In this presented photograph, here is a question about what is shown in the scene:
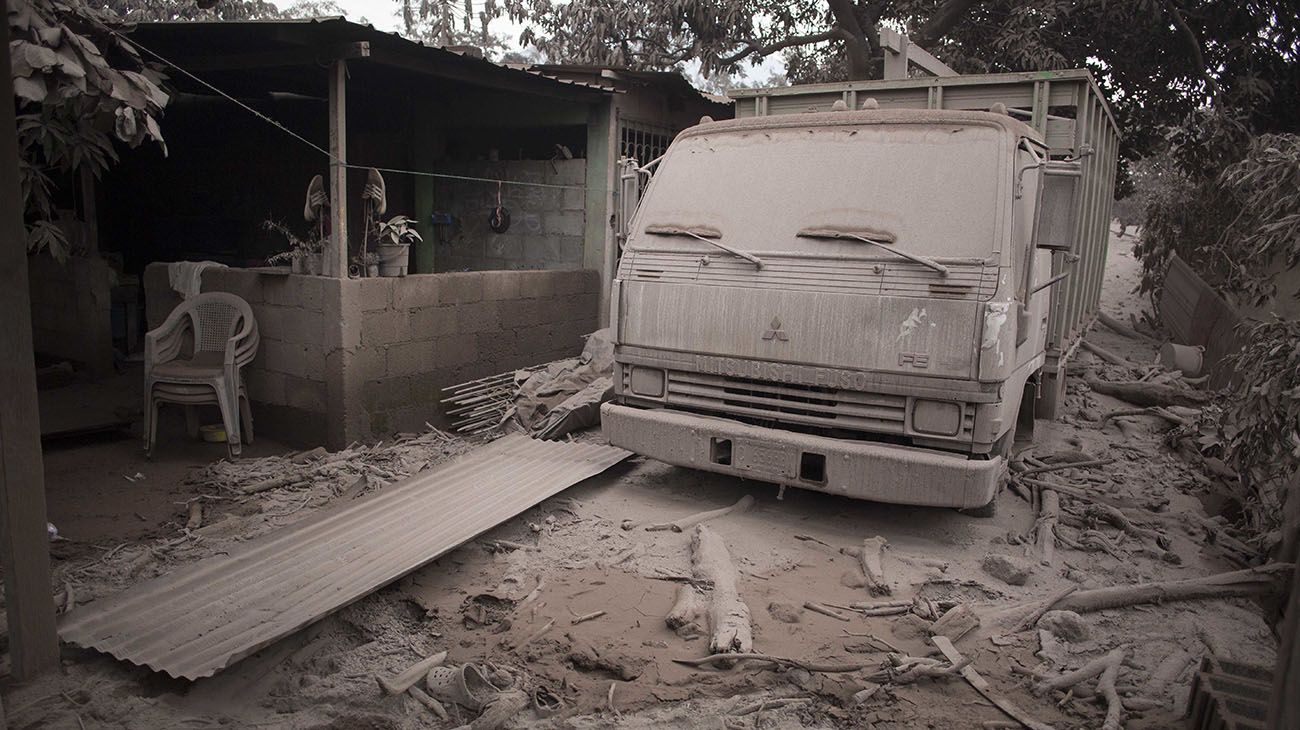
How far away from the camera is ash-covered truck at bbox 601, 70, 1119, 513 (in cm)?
462

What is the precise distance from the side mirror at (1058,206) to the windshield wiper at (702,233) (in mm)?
1545

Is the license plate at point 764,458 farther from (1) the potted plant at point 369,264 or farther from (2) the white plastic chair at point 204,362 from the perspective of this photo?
(2) the white plastic chair at point 204,362

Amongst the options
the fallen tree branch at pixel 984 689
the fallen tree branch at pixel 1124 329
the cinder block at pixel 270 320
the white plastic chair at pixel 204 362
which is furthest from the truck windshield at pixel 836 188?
the fallen tree branch at pixel 1124 329

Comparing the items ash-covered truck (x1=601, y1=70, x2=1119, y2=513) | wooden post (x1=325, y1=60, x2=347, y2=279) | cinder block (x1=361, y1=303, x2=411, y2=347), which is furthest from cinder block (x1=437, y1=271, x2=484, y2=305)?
ash-covered truck (x1=601, y1=70, x2=1119, y2=513)

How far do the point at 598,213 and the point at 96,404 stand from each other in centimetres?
509

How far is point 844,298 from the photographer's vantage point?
480 cm

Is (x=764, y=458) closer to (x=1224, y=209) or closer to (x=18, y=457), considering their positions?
(x=18, y=457)

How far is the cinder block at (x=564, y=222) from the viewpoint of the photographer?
9.55 metres

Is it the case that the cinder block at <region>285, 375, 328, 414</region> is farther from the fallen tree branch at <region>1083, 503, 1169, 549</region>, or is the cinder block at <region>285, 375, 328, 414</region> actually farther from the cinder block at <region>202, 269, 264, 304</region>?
the fallen tree branch at <region>1083, 503, 1169, 549</region>

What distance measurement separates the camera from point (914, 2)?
13555 mm

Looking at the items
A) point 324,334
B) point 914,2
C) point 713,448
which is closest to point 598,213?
point 324,334

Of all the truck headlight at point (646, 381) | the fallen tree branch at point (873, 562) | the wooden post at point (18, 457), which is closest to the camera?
the wooden post at point (18, 457)

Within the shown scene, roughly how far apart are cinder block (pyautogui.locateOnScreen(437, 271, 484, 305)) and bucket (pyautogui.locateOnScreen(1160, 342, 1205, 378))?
8143 mm

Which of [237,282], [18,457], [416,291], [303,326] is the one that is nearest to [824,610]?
[18,457]
